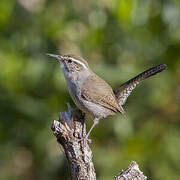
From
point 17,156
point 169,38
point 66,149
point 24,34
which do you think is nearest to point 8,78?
point 24,34

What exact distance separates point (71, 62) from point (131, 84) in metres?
0.67

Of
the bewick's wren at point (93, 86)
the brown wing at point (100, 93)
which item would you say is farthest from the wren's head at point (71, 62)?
the brown wing at point (100, 93)

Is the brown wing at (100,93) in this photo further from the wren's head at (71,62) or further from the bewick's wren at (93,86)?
the wren's head at (71,62)

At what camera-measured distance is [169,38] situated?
258 inches

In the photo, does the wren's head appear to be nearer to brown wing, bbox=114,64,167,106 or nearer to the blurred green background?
the blurred green background

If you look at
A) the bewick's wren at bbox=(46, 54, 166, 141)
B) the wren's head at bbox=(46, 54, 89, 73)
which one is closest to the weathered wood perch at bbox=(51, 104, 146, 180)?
the bewick's wren at bbox=(46, 54, 166, 141)

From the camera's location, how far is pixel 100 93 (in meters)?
5.91

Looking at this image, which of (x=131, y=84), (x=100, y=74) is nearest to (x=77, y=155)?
(x=131, y=84)

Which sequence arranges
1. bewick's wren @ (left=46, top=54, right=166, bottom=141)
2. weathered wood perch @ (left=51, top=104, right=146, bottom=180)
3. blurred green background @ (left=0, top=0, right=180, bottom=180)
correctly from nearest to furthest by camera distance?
weathered wood perch @ (left=51, top=104, right=146, bottom=180), bewick's wren @ (left=46, top=54, right=166, bottom=141), blurred green background @ (left=0, top=0, right=180, bottom=180)

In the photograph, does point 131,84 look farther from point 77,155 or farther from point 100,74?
point 77,155

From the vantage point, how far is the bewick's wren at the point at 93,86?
5820 millimetres

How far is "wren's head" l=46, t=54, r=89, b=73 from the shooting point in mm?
5887

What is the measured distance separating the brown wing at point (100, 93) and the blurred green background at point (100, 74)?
29 centimetres

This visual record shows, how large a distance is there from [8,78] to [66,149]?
8.48 ft
